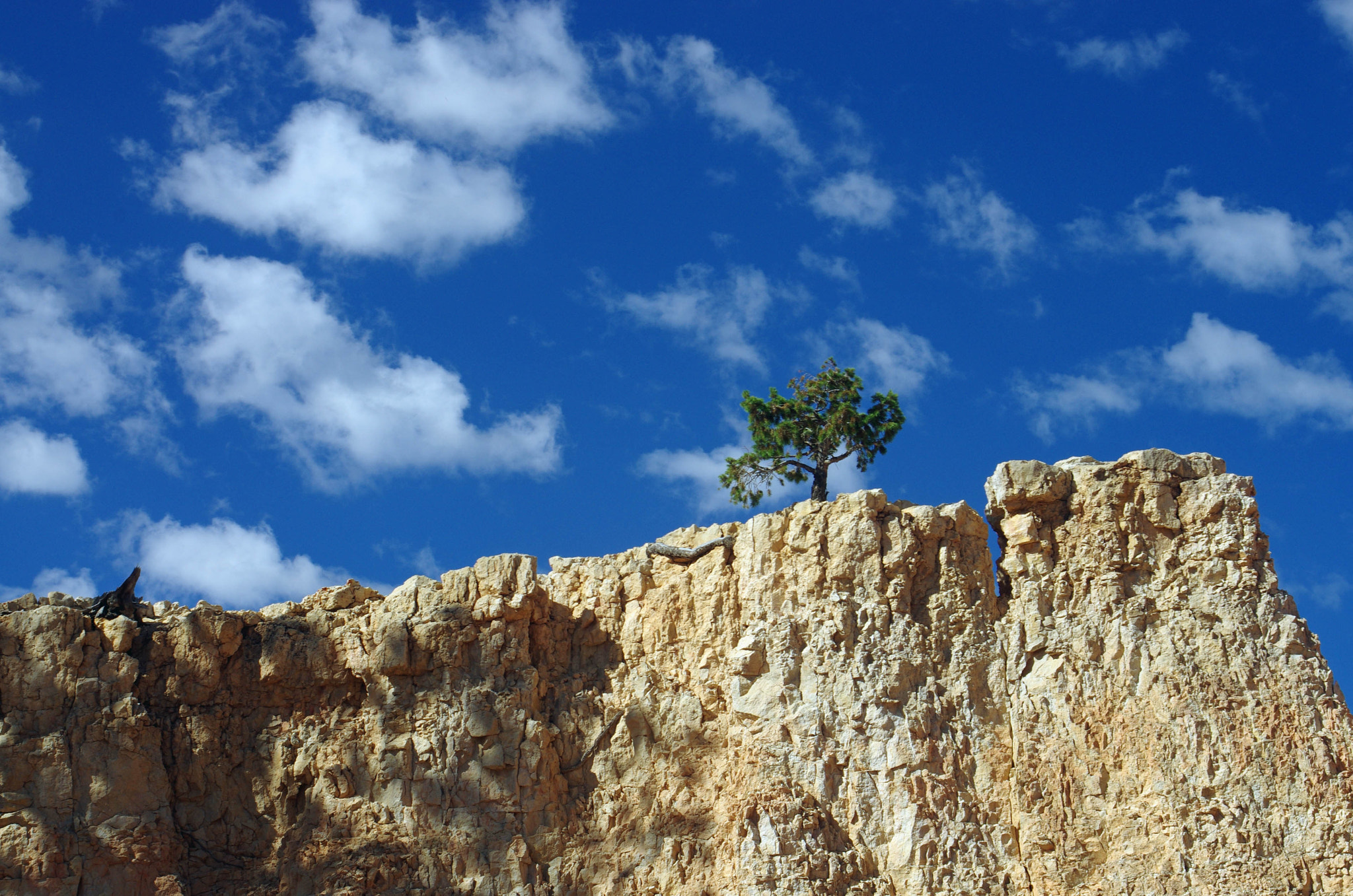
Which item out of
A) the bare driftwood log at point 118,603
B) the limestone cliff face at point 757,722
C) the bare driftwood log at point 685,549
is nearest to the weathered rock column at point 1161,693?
the limestone cliff face at point 757,722

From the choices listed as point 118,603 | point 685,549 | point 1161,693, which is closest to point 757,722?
point 685,549

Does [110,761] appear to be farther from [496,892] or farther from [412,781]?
[496,892]

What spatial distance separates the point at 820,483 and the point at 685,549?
528cm

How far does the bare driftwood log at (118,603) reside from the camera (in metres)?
29.9

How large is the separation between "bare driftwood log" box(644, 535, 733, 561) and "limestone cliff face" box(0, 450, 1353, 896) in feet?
0.68

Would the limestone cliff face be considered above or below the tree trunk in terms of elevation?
below

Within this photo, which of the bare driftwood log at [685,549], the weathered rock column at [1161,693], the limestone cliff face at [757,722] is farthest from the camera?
the bare driftwood log at [685,549]

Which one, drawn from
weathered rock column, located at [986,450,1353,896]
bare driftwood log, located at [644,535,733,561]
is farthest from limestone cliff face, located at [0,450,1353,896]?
bare driftwood log, located at [644,535,733,561]

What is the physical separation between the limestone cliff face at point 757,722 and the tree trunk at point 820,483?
15.3ft

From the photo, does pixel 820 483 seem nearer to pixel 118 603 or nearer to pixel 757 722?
pixel 757 722

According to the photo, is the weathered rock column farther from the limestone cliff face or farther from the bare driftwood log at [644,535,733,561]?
the bare driftwood log at [644,535,733,561]

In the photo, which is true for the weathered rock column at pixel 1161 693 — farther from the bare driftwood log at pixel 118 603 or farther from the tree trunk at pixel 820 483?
the bare driftwood log at pixel 118 603

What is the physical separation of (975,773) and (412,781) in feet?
33.4

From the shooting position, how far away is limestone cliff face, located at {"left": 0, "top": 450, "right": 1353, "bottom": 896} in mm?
26297
